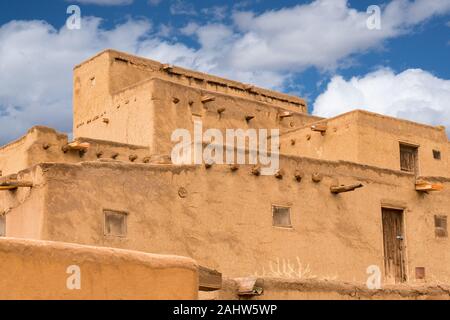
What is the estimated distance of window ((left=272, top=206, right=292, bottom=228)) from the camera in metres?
17.6

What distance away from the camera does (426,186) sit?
2041 cm

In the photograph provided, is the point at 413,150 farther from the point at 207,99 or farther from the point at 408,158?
the point at 207,99

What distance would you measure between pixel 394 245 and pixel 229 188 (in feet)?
17.7

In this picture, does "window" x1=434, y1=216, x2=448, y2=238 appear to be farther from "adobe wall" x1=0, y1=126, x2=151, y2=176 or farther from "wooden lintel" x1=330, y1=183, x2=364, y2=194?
"adobe wall" x1=0, y1=126, x2=151, y2=176

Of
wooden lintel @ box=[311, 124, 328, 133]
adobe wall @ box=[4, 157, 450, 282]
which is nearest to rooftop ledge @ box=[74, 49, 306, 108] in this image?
wooden lintel @ box=[311, 124, 328, 133]

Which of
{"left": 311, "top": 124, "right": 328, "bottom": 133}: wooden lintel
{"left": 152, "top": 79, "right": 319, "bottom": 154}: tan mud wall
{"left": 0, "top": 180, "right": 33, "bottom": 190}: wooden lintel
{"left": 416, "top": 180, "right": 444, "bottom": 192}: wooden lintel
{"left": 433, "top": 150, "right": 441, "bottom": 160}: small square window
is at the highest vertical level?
{"left": 152, "top": 79, "right": 319, "bottom": 154}: tan mud wall

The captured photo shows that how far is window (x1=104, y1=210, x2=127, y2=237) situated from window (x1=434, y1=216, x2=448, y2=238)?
30.1ft

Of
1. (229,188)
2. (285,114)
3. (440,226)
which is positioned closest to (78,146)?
(229,188)

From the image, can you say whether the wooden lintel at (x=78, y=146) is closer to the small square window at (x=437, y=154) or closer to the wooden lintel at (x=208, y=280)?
the small square window at (x=437, y=154)

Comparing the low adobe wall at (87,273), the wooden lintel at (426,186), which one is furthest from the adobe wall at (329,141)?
the low adobe wall at (87,273)

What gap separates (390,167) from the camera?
21984mm

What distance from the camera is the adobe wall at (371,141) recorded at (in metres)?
21.5

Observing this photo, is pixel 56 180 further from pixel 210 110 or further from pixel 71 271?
pixel 210 110
